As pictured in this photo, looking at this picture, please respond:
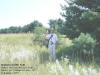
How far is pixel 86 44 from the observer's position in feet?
25.6

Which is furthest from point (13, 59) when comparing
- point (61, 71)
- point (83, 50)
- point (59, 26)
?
point (59, 26)

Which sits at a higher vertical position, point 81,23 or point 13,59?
point 81,23

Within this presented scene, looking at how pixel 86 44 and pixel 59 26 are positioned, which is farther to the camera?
pixel 59 26

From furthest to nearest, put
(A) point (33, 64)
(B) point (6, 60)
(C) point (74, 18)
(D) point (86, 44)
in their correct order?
(C) point (74, 18), (D) point (86, 44), (B) point (6, 60), (A) point (33, 64)

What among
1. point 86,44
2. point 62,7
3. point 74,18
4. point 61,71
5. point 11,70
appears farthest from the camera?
point 62,7

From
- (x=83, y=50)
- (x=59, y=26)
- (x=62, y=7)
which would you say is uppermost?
(x=62, y=7)

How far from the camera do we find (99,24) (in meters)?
8.58

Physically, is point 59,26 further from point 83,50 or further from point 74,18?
point 83,50

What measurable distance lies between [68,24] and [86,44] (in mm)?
2166

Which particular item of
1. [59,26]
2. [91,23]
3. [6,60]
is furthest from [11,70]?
[59,26]

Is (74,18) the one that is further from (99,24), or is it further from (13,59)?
(13,59)

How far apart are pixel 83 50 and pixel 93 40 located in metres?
0.63

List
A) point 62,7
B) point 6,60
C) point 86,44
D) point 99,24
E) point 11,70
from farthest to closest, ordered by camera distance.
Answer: point 62,7, point 99,24, point 86,44, point 6,60, point 11,70

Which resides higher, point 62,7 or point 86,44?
point 62,7
